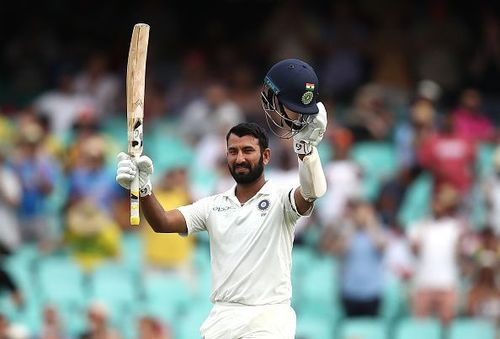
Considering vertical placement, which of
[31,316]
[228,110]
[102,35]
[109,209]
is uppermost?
[102,35]

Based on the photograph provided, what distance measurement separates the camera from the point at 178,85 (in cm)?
1866

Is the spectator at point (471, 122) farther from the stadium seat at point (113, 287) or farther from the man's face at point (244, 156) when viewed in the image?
the man's face at point (244, 156)

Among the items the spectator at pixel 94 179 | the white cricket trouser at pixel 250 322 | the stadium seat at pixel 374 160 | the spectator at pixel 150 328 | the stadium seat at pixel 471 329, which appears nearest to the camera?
the white cricket trouser at pixel 250 322

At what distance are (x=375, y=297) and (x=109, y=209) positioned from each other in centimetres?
323

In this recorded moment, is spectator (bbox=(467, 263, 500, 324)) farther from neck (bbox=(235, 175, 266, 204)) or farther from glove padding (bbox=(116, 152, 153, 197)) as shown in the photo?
glove padding (bbox=(116, 152, 153, 197))

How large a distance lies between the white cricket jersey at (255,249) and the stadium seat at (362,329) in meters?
5.51

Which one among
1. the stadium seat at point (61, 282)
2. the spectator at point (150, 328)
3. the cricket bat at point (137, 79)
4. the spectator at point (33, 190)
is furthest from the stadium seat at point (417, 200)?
the cricket bat at point (137, 79)

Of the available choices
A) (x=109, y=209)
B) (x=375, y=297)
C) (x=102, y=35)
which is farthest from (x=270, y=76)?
(x=102, y=35)

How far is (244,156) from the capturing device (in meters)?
8.80

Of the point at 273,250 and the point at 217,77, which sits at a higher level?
the point at 217,77

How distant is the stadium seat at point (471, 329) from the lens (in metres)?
14.4

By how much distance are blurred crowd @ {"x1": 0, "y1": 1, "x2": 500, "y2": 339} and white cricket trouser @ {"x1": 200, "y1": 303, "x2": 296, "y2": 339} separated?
Answer: 16.5 feet

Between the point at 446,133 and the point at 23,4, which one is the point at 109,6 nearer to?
the point at 23,4

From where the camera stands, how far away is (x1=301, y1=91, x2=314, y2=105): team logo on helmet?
8.48 m
